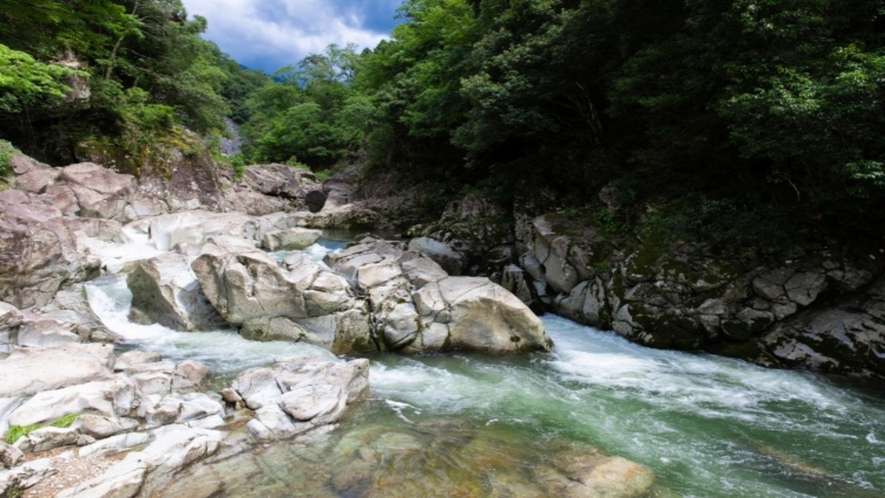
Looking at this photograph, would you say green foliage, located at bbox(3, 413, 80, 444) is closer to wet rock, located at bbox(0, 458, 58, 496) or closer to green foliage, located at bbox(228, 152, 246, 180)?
wet rock, located at bbox(0, 458, 58, 496)

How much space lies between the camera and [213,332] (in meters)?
11.5

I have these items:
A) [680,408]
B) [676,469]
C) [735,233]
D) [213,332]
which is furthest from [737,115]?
[213,332]

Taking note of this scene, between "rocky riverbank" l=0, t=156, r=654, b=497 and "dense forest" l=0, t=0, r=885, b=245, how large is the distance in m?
4.22

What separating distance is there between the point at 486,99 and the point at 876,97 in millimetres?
9964

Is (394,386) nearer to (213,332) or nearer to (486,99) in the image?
(213,332)

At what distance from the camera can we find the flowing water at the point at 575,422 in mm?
5977

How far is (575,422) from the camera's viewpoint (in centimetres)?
780

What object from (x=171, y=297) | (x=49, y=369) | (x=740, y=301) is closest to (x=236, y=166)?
(x=171, y=297)

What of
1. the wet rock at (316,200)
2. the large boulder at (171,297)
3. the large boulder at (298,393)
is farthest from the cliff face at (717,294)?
the wet rock at (316,200)

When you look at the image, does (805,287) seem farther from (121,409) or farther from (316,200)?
(316,200)

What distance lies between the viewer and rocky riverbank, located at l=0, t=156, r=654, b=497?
570cm

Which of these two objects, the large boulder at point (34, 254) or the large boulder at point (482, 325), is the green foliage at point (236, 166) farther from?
the large boulder at point (482, 325)

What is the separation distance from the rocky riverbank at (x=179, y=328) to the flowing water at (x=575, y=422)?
1.45ft

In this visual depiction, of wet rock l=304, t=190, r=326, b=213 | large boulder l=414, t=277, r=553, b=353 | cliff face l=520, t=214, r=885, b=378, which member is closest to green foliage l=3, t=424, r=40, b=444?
large boulder l=414, t=277, r=553, b=353
